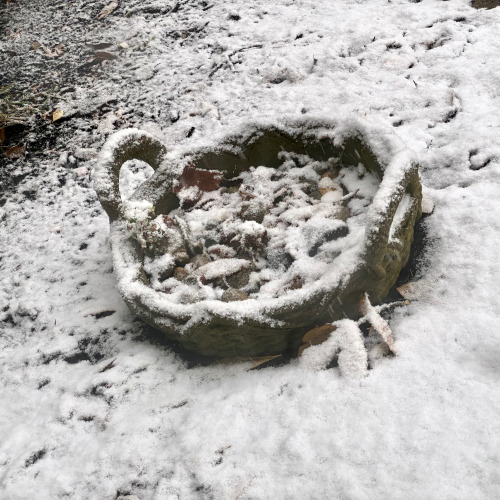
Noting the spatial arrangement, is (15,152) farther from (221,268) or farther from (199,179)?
(221,268)

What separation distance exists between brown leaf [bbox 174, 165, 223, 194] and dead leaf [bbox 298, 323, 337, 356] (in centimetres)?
73

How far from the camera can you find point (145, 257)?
1.58 metres

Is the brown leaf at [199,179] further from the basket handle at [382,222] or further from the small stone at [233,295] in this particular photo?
the basket handle at [382,222]

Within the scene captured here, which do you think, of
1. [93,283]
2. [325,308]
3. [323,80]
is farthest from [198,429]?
[323,80]

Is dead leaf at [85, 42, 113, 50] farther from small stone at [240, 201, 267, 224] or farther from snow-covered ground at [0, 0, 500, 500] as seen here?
small stone at [240, 201, 267, 224]

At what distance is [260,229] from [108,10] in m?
3.04

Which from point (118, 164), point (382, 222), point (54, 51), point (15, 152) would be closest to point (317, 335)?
point (382, 222)

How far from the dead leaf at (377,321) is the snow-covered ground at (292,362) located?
3 centimetres

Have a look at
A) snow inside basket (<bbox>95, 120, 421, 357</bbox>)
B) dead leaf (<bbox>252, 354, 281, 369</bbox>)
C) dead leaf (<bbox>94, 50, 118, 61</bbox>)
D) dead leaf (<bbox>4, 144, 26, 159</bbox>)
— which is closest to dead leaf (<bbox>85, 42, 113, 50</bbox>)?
dead leaf (<bbox>94, 50, 118, 61</bbox>)

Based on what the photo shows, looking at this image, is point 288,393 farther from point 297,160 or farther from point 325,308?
point 297,160

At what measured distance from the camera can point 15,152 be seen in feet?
8.36

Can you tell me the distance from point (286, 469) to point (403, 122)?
165 centimetres

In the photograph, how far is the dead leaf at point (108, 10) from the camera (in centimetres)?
361

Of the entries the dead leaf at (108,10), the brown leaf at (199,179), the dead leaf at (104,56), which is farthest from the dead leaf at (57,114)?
the brown leaf at (199,179)
